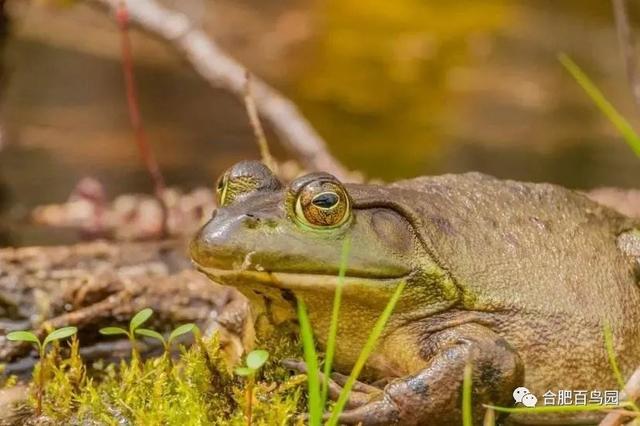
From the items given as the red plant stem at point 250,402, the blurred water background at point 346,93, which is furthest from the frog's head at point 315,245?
the blurred water background at point 346,93

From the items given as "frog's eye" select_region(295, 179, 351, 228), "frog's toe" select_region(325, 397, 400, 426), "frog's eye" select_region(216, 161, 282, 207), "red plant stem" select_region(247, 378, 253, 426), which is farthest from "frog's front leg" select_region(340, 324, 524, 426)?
"frog's eye" select_region(216, 161, 282, 207)

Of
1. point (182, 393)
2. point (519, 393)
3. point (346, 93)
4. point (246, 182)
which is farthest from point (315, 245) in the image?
point (346, 93)

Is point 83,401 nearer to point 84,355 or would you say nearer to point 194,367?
point 194,367

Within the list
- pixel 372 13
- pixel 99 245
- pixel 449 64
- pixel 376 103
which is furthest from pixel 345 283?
pixel 372 13

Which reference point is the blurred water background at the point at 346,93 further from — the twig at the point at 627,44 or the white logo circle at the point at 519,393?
the white logo circle at the point at 519,393

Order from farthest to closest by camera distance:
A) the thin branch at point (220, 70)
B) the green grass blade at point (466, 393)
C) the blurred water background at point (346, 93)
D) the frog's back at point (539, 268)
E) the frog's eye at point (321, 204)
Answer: the blurred water background at point (346, 93), the thin branch at point (220, 70), the frog's back at point (539, 268), the frog's eye at point (321, 204), the green grass blade at point (466, 393)

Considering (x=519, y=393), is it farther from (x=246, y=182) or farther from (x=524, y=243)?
(x=246, y=182)
